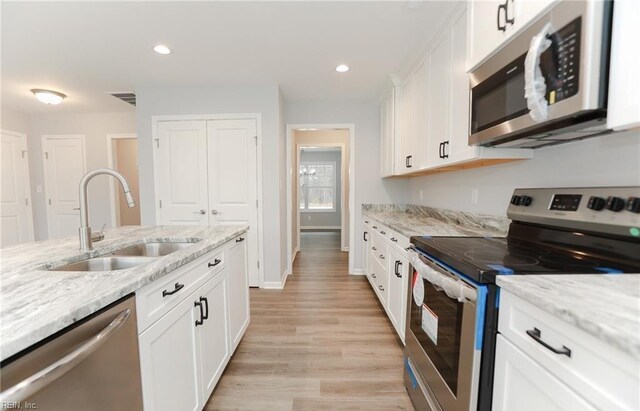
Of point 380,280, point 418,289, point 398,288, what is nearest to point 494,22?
point 418,289

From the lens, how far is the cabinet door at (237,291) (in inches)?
71.1

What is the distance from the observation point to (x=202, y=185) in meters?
3.30

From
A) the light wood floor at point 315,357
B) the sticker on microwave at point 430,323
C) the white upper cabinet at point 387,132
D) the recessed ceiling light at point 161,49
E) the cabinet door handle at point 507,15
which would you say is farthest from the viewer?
the white upper cabinet at point 387,132

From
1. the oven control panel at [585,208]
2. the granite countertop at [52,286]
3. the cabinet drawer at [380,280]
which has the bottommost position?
the cabinet drawer at [380,280]

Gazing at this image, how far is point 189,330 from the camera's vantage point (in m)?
1.24

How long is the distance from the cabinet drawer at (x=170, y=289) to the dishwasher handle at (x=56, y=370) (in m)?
0.14

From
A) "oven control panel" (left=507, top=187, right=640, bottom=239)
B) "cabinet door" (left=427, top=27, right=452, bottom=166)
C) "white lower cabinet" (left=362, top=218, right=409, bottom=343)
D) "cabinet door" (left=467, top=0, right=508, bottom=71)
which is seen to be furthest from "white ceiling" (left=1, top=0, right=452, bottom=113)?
"white lower cabinet" (left=362, top=218, right=409, bottom=343)

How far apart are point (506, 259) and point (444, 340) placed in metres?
0.43

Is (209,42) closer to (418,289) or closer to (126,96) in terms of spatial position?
(126,96)

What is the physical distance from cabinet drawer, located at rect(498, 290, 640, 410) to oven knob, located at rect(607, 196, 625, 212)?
548mm

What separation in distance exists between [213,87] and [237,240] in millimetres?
2234

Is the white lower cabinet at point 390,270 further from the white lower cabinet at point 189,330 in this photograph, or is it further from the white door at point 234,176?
the white door at point 234,176

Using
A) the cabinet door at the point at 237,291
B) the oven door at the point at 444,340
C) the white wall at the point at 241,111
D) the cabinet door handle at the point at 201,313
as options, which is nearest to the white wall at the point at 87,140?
the white wall at the point at 241,111

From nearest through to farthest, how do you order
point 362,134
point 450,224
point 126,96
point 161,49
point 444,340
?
point 444,340, point 450,224, point 161,49, point 126,96, point 362,134
